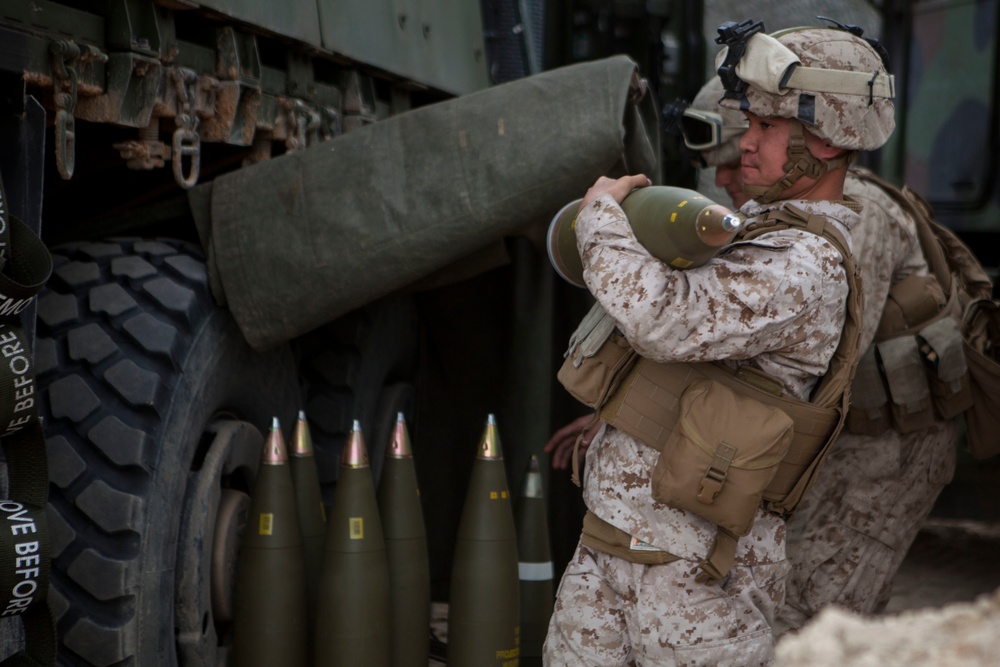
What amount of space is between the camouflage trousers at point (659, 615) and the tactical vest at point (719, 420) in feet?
0.15

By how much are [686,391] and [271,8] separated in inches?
58.8

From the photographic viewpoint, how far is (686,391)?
2.53 metres

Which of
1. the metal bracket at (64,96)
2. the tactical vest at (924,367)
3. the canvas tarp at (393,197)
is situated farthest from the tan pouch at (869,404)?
the metal bracket at (64,96)

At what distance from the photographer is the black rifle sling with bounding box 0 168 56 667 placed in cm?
218

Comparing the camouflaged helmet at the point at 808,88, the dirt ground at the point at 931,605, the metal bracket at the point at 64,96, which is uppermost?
the metal bracket at the point at 64,96

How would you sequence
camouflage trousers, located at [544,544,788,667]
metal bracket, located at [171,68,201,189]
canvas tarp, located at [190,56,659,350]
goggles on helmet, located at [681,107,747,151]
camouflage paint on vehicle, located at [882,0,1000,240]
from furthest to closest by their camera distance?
camouflage paint on vehicle, located at [882,0,1000,240]
goggles on helmet, located at [681,107,747,151]
canvas tarp, located at [190,56,659,350]
metal bracket, located at [171,68,201,189]
camouflage trousers, located at [544,544,788,667]

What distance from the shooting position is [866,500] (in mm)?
3396

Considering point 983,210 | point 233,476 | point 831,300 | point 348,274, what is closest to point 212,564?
point 233,476

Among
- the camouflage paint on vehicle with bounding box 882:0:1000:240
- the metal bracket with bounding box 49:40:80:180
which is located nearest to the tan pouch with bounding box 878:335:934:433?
the metal bracket with bounding box 49:40:80:180

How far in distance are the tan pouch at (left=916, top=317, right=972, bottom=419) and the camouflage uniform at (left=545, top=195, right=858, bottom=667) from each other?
0.90 metres

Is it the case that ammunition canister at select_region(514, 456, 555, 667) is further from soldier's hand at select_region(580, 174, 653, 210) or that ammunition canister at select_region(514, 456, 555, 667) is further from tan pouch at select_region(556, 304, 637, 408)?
soldier's hand at select_region(580, 174, 653, 210)

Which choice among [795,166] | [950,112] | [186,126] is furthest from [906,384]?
[950,112]

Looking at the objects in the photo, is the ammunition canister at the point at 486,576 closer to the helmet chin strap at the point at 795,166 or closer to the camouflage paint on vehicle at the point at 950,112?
the helmet chin strap at the point at 795,166

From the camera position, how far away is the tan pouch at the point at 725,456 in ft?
7.96
